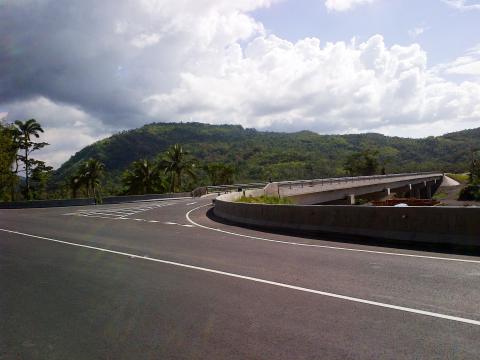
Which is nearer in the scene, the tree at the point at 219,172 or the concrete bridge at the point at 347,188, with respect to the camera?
the concrete bridge at the point at 347,188

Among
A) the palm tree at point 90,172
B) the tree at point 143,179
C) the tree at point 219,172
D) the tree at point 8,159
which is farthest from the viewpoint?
the tree at point 219,172

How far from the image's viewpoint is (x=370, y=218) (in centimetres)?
1407

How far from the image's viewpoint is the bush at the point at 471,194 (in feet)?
272

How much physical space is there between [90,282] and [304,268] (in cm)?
408

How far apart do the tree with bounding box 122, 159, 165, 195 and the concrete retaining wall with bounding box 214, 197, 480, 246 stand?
231 feet

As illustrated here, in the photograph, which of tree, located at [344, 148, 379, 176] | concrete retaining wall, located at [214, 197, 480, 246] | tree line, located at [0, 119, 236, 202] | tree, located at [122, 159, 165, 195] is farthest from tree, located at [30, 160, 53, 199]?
tree, located at [344, 148, 379, 176]

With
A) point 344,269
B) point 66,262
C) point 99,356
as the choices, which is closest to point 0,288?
point 66,262

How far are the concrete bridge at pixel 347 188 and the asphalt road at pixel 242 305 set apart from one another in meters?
Result: 30.0

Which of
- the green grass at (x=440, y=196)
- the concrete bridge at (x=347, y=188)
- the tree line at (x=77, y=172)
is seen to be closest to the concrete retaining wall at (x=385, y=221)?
the concrete bridge at (x=347, y=188)

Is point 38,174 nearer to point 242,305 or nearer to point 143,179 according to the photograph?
point 143,179

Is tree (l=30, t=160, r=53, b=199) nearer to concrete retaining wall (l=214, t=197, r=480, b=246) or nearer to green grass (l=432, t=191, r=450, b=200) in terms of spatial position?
concrete retaining wall (l=214, t=197, r=480, b=246)

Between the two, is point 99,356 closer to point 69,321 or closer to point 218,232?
point 69,321

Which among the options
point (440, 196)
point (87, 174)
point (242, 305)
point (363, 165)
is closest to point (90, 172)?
point (87, 174)

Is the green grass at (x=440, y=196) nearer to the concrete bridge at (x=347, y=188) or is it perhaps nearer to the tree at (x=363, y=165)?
the concrete bridge at (x=347, y=188)
